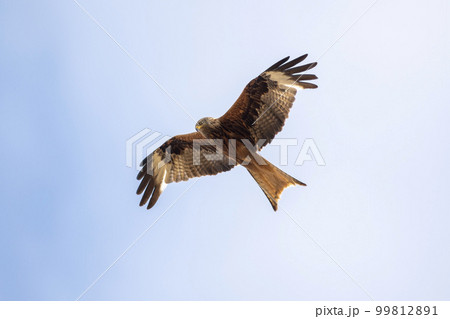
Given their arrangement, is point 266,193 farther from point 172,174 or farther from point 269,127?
point 172,174

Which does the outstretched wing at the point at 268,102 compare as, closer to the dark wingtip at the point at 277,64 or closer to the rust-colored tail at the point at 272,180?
the dark wingtip at the point at 277,64

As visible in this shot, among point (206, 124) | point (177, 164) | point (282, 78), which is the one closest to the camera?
point (206, 124)

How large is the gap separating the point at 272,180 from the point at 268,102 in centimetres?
150

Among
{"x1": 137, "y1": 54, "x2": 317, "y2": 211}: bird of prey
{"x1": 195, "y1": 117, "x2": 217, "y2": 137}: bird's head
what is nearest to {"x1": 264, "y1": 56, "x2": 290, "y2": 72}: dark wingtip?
{"x1": 137, "y1": 54, "x2": 317, "y2": 211}: bird of prey

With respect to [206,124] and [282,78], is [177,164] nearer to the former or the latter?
[206,124]

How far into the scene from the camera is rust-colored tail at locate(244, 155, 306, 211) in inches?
320

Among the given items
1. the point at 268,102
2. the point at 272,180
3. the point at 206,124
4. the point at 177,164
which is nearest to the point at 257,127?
the point at 268,102

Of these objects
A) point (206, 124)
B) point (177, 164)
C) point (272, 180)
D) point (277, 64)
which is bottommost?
point (272, 180)

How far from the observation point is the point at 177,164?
945cm

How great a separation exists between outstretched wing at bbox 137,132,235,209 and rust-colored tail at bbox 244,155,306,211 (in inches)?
39.9
